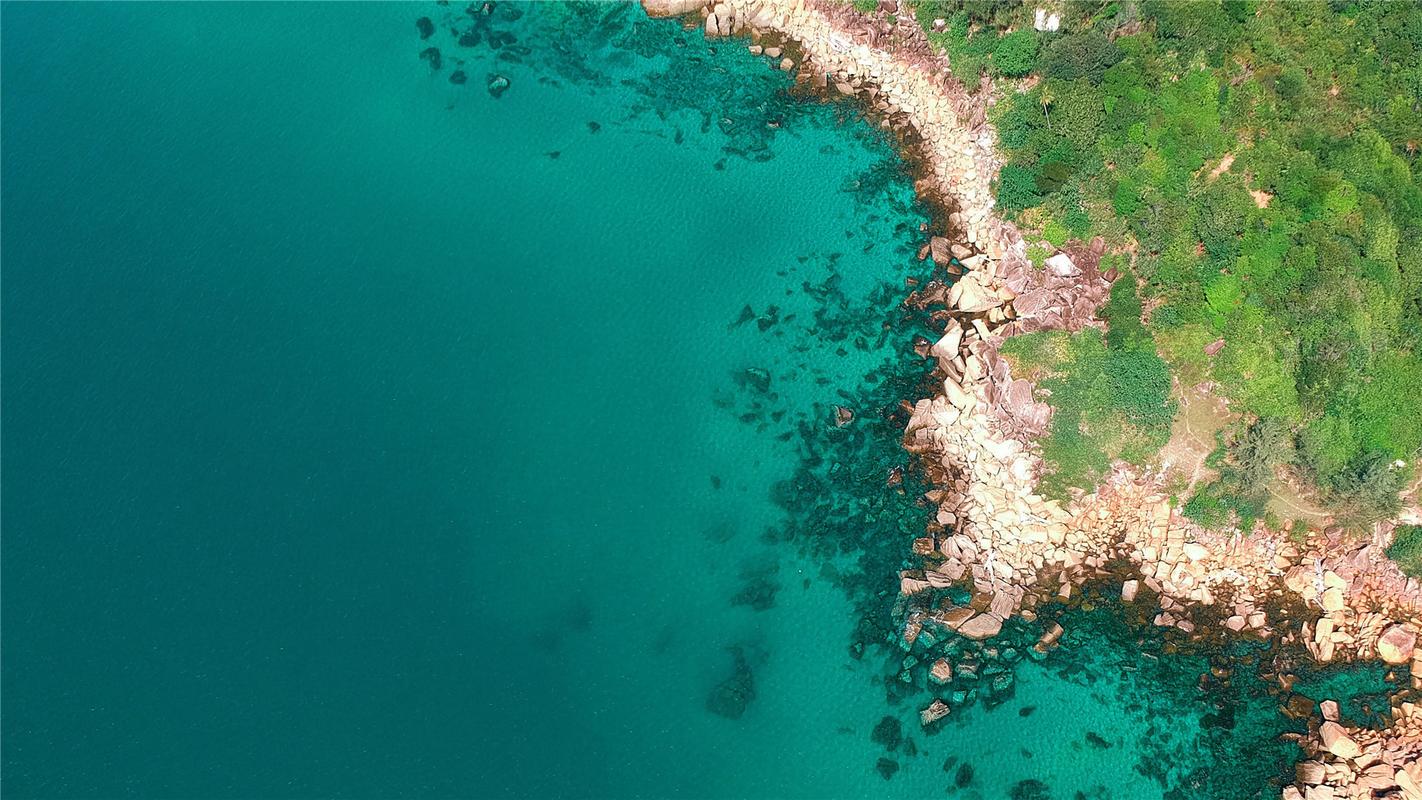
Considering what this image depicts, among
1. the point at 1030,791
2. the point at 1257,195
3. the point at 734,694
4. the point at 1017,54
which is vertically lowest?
the point at 1030,791

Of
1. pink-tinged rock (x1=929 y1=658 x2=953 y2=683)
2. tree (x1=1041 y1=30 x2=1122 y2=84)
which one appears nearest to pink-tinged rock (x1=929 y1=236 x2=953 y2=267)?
tree (x1=1041 y1=30 x2=1122 y2=84)

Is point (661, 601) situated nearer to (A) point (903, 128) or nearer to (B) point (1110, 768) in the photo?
(B) point (1110, 768)

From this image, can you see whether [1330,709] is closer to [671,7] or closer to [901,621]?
[901,621]

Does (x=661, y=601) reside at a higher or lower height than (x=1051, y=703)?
higher

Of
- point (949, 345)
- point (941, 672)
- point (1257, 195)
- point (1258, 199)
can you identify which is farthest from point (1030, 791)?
point (1257, 195)

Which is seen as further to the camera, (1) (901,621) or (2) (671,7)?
(2) (671,7)

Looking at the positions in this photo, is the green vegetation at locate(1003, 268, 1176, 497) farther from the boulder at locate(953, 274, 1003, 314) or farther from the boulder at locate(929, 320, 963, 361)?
the boulder at locate(953, 274, 1003, 314)

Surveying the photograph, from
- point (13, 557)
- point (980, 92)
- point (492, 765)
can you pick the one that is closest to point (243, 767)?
point (492, 765)

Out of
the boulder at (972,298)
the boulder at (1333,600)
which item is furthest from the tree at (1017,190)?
the boulder at (1333,600)
